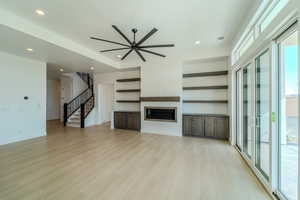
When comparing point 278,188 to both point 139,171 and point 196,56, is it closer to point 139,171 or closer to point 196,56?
point 139,171

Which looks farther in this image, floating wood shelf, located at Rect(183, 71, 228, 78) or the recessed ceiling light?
floating wood shelf, located at Rect(183, 71, 228, 78)

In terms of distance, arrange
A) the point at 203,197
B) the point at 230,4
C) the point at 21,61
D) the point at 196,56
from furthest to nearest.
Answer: the point at 196,56
the point at 21,61
the point at 230,4
the point at 203,197

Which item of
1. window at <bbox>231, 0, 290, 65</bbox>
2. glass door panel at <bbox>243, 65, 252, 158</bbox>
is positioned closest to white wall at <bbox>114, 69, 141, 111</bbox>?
glass door panel at <bbox>243, 65, 252, 158</bbox>

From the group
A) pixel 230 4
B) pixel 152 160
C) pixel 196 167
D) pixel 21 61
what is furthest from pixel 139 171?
pixel 21 61

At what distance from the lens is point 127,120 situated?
6.44m

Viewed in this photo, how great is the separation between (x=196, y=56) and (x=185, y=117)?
7.87 feet

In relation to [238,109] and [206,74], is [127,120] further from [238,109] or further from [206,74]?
[238,109]

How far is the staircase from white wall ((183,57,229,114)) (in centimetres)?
523

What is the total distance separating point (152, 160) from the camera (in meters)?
3.19

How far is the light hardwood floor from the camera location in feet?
6.70

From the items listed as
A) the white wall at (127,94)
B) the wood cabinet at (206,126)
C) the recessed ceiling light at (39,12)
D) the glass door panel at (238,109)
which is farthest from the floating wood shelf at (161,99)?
the recessed ceiling light at (39,12)

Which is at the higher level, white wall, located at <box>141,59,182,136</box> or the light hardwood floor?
white wall, located at <box>141,59,182,136</box>

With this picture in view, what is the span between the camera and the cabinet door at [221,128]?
4.74 metres

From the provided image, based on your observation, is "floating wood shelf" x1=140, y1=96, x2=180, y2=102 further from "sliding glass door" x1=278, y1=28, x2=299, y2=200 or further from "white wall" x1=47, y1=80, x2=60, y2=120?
"white wall" x1=47, y1=80, x2=60, y2=120
